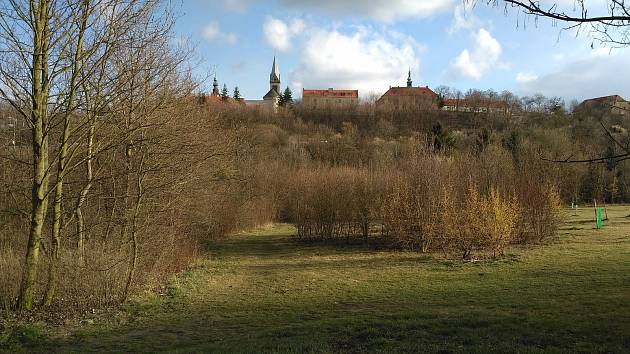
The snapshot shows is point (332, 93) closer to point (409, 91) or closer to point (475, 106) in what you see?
point (409, 91)

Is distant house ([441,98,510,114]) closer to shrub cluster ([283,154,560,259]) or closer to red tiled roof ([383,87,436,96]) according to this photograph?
red tiled roof ([383,87,436,96])

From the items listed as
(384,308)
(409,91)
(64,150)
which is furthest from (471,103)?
(64,150)

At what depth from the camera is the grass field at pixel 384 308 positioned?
6.00 meters

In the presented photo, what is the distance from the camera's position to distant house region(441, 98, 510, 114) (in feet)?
229

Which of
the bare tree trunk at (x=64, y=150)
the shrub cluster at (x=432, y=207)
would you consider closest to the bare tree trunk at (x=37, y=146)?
the bare tree trunk at (x=64, y=150)

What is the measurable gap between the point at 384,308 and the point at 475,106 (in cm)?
7194

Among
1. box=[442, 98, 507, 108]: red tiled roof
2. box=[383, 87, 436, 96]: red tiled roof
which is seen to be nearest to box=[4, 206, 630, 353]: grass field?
box=[442, 98, 507, 108]: red tiled roof

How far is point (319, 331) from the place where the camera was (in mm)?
6777

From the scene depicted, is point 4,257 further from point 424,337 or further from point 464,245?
point 464,245

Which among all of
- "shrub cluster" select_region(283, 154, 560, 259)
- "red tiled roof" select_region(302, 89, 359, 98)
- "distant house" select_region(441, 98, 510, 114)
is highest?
"red tiled roof" select_region(302, 89, 359, 98)

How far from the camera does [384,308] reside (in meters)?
8.68

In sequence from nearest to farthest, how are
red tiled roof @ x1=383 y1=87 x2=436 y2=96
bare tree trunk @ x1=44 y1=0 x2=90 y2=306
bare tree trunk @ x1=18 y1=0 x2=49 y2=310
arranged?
bare tree trunk @ x1=18 y1=0 x2=49 y2=310 → bare tree trunk @ x1=44 y1=0 x2=90 y2=306 → red tiled roof @ x1=383 y1=87 x2=436 y2=96

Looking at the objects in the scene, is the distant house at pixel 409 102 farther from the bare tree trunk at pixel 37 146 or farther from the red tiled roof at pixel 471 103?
the bare tree trunk at pixel 37 146

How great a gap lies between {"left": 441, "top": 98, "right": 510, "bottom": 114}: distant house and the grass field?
56.9 metres
